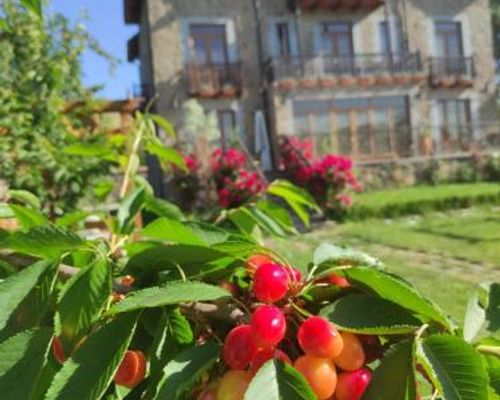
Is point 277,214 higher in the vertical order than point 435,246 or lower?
higher

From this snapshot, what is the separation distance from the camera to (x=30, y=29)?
5402 mm

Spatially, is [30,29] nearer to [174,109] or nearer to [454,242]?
[454,242]

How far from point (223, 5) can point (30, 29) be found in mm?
14757

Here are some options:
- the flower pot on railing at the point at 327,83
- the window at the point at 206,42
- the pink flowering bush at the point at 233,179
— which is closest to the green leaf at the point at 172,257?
the pink flowering bush at the point at 233,179

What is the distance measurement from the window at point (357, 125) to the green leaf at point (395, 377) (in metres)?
18.7

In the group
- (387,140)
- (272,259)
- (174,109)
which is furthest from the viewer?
(387,140)

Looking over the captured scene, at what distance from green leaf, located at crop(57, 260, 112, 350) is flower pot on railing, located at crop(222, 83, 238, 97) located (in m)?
18.7

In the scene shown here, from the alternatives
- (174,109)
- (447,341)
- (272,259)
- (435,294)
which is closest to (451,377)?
(447,341)

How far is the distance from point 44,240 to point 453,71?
2261cm

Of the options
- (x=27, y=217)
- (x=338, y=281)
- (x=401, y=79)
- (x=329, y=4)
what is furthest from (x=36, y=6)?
(x=401, y=79)

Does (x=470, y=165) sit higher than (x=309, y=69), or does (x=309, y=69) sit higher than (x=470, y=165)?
(x=309, y=69)

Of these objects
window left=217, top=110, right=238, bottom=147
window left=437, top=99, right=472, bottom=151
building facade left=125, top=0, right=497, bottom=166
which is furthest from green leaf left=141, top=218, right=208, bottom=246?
window left=437, top=99, right=472, bottom=151

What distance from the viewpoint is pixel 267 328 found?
54cm

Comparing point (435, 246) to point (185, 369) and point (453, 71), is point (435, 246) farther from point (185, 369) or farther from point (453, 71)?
point (453, 71)
